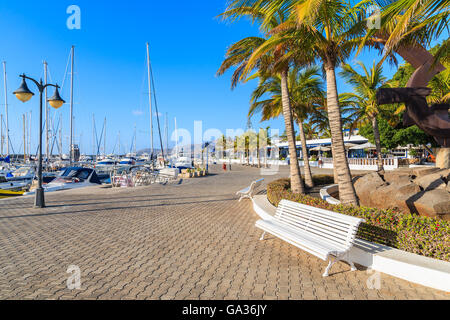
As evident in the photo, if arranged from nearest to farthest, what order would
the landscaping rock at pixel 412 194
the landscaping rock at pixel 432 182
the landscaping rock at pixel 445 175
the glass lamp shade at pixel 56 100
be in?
the landscaping rock at pixel 412 194 → the landscaping rock at pixel 432 182 → the landscaping rock at pixel 445 175 → the glass lamp shade at pixel 56 100

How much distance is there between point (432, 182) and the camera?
8438mm

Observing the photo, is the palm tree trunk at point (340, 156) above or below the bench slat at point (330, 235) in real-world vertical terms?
above

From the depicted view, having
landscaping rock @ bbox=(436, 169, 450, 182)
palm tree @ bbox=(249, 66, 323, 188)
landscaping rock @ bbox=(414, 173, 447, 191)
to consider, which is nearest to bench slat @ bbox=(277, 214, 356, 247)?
landscaping rock @ bbox=(414, 173, 447, 191)

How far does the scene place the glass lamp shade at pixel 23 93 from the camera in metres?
9.29

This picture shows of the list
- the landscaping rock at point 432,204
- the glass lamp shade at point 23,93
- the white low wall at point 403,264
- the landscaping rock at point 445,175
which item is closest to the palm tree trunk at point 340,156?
the landscaping rock at point 432,204

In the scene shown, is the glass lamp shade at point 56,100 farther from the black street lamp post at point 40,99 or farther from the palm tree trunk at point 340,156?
the palm tree trunk at point 340,156

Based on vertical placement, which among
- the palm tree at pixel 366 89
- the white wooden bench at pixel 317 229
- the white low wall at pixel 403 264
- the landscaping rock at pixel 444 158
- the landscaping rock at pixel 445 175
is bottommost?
the white low wall at pixel 403 264

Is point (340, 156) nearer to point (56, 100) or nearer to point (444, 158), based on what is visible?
point (444, 158)

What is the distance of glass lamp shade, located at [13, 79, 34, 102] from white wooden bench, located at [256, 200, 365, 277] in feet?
30.8

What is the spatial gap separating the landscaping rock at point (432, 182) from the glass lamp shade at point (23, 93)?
1387 centimetres

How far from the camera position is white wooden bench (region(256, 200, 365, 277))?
415cm

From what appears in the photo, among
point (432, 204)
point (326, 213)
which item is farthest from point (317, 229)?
point (432, 204)
